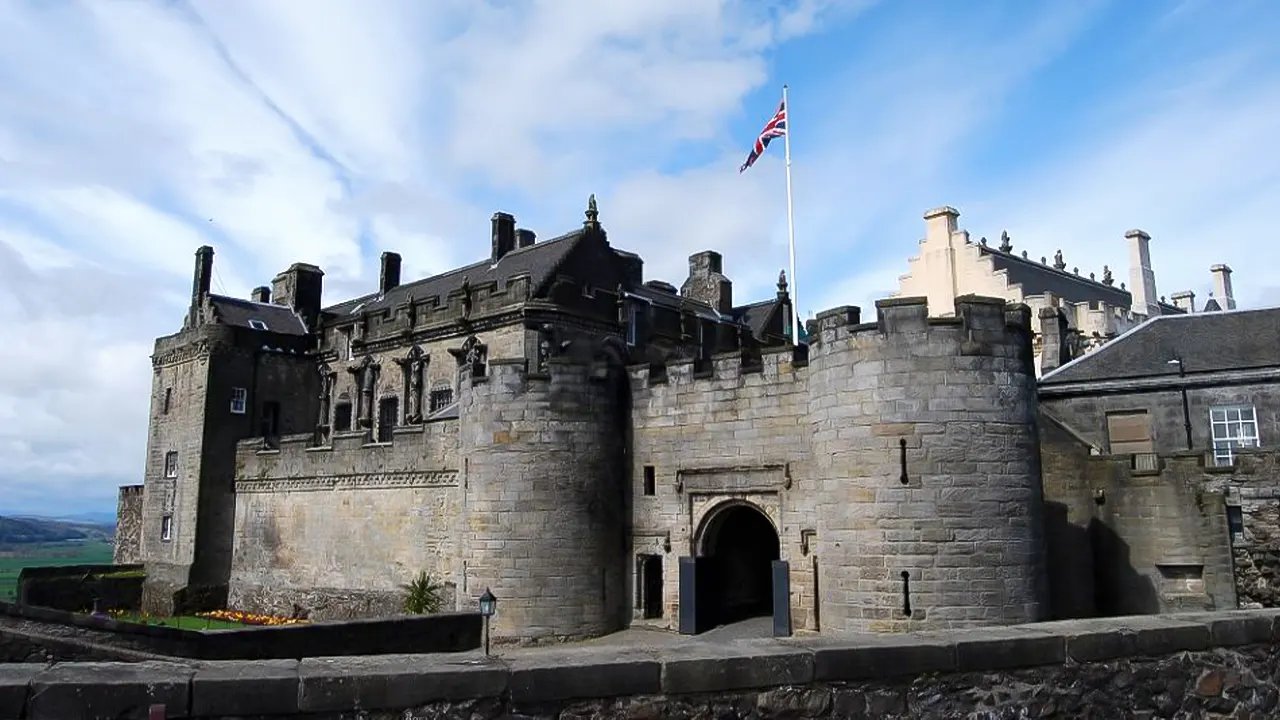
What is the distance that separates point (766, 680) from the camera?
5.83 metres

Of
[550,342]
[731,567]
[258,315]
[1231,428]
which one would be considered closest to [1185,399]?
[1231,428]

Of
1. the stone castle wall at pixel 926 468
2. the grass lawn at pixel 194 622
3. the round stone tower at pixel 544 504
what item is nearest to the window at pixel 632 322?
the round stone tower at pixel 544 504

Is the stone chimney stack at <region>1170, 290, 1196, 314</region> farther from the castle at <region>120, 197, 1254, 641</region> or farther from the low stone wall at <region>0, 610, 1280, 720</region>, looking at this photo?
the low stone wall at <region>0, 610, 1280, 720</region>

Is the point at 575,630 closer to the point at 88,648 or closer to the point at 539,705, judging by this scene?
the point at 88,648

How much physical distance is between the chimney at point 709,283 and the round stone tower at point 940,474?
2374cm

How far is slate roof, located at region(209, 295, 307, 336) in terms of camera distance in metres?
36.7

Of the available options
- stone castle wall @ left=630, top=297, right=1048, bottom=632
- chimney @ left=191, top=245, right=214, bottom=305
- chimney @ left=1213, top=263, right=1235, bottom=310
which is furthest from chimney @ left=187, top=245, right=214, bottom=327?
chimney @ left=1213, top=263, right=1235, bottom=310

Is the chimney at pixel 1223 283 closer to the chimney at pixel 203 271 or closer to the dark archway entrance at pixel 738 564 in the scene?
the dark archway entrance at pixel 738 564

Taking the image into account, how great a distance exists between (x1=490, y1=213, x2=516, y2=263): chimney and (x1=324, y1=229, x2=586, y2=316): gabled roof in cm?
45

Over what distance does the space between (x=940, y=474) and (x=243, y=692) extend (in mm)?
12129

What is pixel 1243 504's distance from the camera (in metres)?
17.2

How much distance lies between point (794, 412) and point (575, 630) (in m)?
6.40

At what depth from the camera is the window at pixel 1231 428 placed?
68.8 feet

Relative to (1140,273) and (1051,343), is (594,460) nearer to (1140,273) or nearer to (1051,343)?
→ (1051,343)
